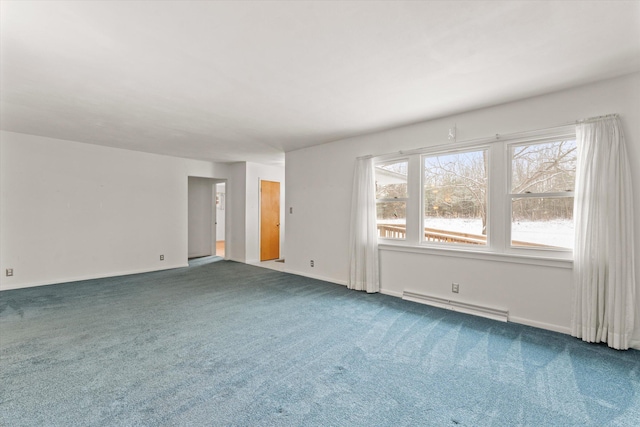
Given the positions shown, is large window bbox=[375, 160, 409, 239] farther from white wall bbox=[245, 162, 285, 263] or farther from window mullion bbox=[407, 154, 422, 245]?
white wall bbox=[245, 162, 285, 263]

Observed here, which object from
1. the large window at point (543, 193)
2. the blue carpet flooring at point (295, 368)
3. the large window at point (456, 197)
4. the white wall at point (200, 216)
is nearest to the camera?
the blue carpet flooring at point (295, 368)

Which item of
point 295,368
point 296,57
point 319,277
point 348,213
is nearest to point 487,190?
point 348,213

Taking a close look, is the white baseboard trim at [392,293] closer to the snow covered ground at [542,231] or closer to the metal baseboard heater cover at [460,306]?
the metal baseboard heater cover at [460,306]

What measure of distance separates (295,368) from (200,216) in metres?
6.99

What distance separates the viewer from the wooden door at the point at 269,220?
7527 mm

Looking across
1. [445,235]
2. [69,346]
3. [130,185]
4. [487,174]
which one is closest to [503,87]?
[487,174]

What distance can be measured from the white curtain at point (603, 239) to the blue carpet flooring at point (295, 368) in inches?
9.3

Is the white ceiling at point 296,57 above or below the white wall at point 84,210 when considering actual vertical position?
above

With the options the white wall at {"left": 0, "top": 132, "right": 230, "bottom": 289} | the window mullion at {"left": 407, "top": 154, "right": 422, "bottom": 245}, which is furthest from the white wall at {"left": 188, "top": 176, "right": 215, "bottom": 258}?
the window mullion at {"left": 407, "top": 154, "right": 422, "bottom": 245}

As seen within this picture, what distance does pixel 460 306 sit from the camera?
3703 millimetres

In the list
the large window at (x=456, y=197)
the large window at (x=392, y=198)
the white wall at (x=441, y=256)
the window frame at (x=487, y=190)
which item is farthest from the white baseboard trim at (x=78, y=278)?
the large window at (x=456, y=197)

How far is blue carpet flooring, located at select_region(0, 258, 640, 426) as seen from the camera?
1.83 m

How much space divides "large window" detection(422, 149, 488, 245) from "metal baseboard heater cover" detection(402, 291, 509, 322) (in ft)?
2.59

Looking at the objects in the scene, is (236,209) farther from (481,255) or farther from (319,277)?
(481,255)
